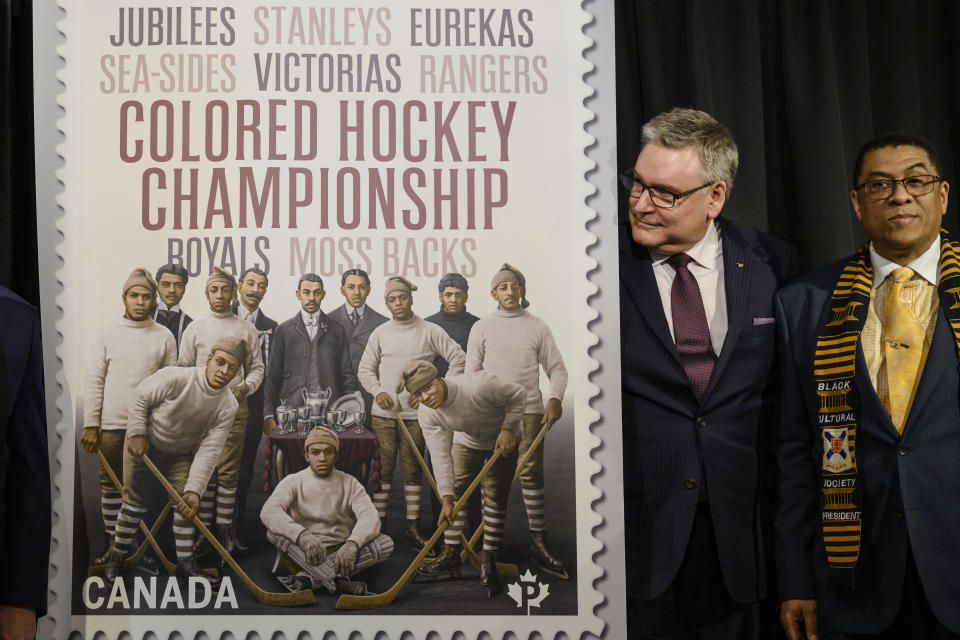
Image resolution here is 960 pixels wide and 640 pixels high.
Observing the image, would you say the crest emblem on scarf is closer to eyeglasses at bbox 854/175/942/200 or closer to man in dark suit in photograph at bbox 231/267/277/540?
eyeglasses at bbox 854/175/942/200

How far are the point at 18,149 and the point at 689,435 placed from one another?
2124 millimetres

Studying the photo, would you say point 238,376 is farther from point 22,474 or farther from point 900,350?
point 900,350

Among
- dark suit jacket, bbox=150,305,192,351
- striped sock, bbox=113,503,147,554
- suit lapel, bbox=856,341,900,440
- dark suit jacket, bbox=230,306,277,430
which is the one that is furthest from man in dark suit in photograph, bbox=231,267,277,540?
suit lapel, bbox=856,341,900,440

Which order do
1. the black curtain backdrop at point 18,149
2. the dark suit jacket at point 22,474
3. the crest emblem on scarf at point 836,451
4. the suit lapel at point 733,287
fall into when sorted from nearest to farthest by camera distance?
the dark suit jacket at point 22,474 < the crest emblem on scarf at point 836,451 < the suit lapel at point 733,287 < the black curtain backdrop at point 18,149

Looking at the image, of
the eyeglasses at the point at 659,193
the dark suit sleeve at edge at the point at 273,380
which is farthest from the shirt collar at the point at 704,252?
the dark suit sleeve at edge at the point at 273,380

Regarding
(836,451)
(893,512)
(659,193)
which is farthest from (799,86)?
(893,512)

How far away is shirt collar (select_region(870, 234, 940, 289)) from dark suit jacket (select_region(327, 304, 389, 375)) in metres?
1.25

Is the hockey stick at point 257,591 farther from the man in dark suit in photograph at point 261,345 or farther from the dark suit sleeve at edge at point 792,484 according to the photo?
the dark suit sleeve at edge at point 792,484

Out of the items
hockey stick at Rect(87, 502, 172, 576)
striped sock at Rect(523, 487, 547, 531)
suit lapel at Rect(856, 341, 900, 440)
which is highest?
suit lapel at Rect(856, 341, 900, 440)

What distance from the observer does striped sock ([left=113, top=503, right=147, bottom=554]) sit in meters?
2.17

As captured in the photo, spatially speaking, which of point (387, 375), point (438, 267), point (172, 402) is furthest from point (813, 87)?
point (172, 402)

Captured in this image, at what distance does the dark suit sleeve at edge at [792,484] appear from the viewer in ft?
7.06

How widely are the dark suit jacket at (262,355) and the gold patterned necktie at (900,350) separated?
4.99 ft

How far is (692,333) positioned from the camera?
2242 millimetres
